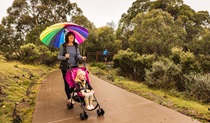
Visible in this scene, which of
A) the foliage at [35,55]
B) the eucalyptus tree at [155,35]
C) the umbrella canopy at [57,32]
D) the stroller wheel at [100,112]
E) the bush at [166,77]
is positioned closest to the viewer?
the stroller wheel at [100,112]

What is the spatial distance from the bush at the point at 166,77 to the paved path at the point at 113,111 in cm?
206

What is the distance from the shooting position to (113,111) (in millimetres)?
4797

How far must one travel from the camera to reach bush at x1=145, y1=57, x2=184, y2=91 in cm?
802

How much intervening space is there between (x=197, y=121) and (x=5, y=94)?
16.5 ft

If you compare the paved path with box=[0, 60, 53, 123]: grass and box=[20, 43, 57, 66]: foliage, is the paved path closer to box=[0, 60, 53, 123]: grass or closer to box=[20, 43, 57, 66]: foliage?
box=[0, 60, 53, 123]: grass

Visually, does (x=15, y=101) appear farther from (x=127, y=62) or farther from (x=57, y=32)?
(x=127, y=62)

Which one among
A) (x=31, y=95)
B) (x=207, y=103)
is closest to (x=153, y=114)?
(x=207, y=103)

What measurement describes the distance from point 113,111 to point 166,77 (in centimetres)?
411

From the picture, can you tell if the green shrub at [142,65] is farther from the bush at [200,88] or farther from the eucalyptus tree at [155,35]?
the eucalyptus tree at [155,35]

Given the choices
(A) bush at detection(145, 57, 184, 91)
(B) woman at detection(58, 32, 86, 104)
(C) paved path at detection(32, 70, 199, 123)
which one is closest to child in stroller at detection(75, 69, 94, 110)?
(B) woman at detection(58, 32, 86, 104)

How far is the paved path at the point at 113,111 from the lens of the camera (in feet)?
14.0

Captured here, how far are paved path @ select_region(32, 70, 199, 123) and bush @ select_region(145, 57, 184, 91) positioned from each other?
81.1 inches

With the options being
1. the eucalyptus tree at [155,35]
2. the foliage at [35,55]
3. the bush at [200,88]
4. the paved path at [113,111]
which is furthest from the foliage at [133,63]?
the foliage at [35,55]

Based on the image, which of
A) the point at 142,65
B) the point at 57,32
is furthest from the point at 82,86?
the point at 142,65
